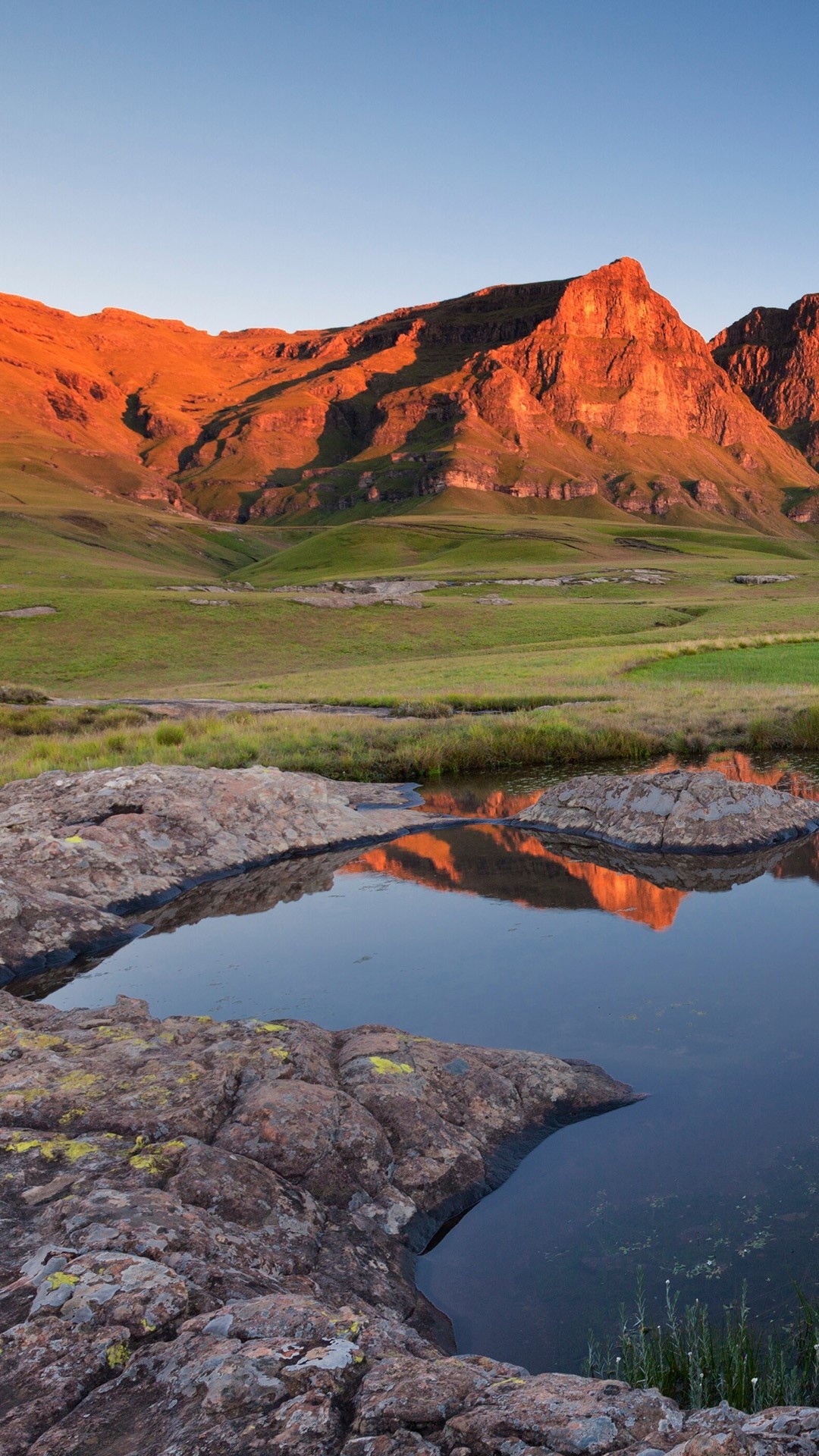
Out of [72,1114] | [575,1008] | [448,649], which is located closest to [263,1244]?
[72,1114]

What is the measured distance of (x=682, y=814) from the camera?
17.2 m

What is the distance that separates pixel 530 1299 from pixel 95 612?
7024 cm

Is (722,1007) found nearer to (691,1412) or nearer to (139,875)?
(691,1412)

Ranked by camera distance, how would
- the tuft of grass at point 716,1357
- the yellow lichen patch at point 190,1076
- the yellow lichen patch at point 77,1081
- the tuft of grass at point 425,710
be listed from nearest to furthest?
the tuft of grass at point 716,1357 → the yellow lichen patch at point 77,1081 → the yellow lichen patch at point 190,1076 → the tuft of grass at point 425,710

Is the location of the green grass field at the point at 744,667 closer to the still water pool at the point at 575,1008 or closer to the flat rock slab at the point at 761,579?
the still water pool at the point at 575,1008

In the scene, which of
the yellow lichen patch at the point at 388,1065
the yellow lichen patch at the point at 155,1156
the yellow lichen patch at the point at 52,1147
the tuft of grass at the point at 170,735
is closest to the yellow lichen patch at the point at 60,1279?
the yellow lichen patch at the point at 155,1156

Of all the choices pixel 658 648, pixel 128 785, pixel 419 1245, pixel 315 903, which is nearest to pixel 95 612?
pixel 658 648

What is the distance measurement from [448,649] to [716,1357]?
57474 millimetres

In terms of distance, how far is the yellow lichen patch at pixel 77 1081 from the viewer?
23.3ft

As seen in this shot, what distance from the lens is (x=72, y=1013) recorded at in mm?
9555

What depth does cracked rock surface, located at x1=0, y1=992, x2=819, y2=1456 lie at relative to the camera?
3496 millimetres

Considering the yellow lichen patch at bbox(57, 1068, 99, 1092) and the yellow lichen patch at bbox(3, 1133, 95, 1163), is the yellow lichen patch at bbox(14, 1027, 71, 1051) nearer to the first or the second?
the yellow lichen patch at bbox(57, 1068, 99, 1092)

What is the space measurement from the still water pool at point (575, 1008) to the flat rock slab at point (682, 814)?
0.77 m

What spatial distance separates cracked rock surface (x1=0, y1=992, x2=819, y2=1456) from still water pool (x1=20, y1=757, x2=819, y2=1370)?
21.7 inches
